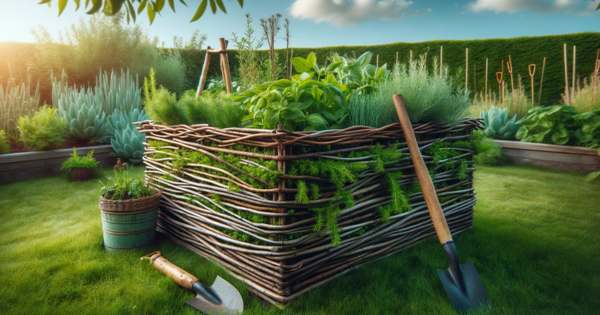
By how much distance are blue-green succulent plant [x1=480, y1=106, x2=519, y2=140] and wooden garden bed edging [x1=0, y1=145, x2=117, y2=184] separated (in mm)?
6226

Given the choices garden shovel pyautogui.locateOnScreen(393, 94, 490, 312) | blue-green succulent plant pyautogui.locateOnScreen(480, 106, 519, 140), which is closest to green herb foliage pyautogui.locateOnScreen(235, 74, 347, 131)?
garden shovel pyautogui.locateOnScreen(393, 94, 490, 312)

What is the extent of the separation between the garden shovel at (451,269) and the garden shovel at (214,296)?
0.95 meters

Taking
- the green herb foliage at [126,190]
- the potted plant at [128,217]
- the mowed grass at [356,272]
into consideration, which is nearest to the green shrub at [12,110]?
the mowed grass at [356,272]

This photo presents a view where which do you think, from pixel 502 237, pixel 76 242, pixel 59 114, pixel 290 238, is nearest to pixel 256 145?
pixel 290 238

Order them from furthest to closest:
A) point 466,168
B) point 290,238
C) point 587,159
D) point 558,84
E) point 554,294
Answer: point 558,84, point 587,159, point 466,168, point 554,294, point 290,238

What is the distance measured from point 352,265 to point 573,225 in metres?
1.90

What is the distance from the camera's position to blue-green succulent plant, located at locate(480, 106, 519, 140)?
5195 mm

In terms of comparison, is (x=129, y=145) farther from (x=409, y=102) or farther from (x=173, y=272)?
(x=409, y=102)

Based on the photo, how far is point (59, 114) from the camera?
4695 millimetres

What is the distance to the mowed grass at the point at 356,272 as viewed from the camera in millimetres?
1386

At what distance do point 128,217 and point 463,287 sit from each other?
5.96 ft

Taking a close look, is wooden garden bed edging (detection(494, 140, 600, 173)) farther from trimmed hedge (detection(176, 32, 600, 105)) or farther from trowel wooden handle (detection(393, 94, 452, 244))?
trowel wooden handle (detection(393, 94, 452, 244))

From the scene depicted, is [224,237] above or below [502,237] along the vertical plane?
above

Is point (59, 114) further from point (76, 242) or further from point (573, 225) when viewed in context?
point (573, 225)
